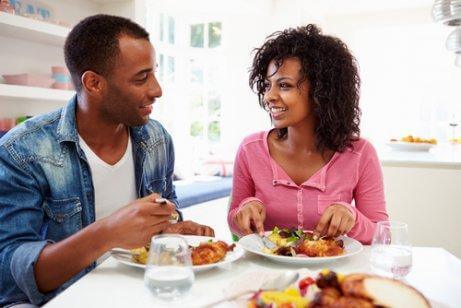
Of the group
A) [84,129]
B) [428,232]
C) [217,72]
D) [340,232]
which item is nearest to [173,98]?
[217,72]

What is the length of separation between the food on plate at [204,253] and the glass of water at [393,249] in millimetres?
365

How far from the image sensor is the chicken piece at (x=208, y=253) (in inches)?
41.3

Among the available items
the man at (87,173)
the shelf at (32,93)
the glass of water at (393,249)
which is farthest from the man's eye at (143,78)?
the shelf at (32,93)

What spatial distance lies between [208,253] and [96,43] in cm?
86

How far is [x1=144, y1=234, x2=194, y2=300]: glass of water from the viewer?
82 centimetres

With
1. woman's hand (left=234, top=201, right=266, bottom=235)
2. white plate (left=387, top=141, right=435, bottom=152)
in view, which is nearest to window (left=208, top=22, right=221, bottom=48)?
white plate (left=387, top=141, right=435, bottom=152)

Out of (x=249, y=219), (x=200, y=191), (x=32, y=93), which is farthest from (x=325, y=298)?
(x=200, y=191)

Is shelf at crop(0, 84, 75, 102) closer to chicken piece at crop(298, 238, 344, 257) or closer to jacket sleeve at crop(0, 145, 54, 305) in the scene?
jacket sleeve at crop(0, 145, 54, 305)

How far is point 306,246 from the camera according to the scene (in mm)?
1152

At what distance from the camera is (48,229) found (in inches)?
54.6

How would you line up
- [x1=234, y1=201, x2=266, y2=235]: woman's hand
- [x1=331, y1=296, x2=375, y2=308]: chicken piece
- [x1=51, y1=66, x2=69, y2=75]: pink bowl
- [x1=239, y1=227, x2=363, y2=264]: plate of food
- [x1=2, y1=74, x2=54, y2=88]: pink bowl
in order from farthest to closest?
[x1=51, y1=66, x2=69, y2=75]: pink bowl < [x1=2, y1=74, x2=54, y2=88]: pink bowl < [x1=234, y1=201, x2=266, y2=235]: woman's hand < [x1=239, y1=227, x2=363, y2=264]: plate of food < [x1=331, y1=296, x2=375, y2=308]: chicken piece

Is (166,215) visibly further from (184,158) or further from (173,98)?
(173,98)

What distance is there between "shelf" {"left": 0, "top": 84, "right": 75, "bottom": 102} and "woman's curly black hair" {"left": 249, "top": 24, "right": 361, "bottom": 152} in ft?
5.10

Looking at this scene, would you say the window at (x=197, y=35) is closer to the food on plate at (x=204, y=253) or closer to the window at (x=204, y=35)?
the window at (x=204, y=35)
